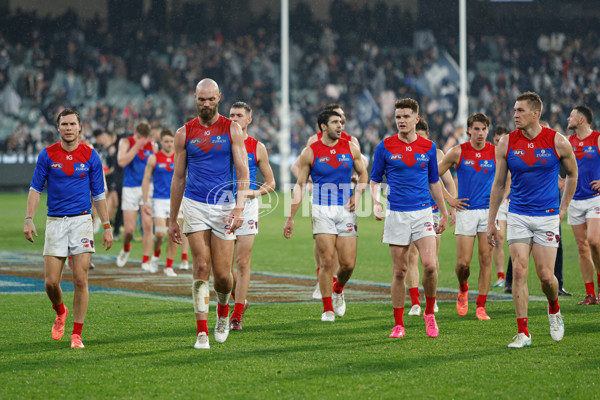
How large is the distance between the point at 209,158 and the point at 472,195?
3853 millimetres

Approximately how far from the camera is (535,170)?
8344 millimetres

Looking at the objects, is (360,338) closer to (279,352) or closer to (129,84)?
(279,352)

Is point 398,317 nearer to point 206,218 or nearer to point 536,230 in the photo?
point 536,230

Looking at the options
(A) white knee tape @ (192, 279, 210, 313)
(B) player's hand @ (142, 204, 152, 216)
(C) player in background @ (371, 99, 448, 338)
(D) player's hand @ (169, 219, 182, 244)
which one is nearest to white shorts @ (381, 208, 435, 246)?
(C) player in background @ (371, 99, 448, 338)

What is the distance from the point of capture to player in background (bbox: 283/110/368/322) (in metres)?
10.1

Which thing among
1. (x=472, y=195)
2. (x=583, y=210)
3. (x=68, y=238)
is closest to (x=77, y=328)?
(x=68, y=238)

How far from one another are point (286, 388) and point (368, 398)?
658 mm

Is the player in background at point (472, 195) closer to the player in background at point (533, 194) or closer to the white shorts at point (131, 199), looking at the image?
the player in background at point (533, 194)

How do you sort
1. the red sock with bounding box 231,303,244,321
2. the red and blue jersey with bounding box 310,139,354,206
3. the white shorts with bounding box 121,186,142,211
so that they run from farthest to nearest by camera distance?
the white shorts with bounding box 121,186,142,211 → the red and blue jersey with bounding box 310,139,354,206 → the red sock with bounding box 231,303,244,321

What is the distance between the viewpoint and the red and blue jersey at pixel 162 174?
589 inches

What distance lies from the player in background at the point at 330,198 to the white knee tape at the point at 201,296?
216 cm

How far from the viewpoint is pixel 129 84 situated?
131ft

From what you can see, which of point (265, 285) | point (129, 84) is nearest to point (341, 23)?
point (129, 84)

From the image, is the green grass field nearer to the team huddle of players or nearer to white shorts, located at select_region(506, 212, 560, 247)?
the team huddle of players
